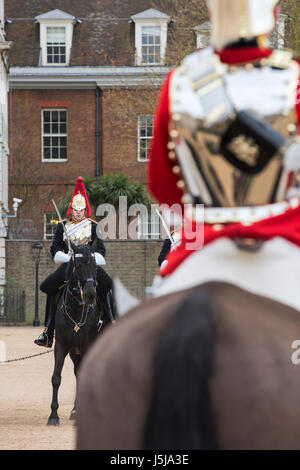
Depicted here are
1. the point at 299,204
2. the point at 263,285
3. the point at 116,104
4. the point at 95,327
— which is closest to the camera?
the point at 263,285

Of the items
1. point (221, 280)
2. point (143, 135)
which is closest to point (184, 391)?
point (221, 280)

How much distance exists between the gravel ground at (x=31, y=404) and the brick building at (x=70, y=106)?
63.4ft

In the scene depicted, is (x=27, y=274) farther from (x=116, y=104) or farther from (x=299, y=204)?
(x=299, y=204)

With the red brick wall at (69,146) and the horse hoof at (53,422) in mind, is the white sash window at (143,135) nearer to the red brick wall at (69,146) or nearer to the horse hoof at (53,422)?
the red brick wall at (69,146)

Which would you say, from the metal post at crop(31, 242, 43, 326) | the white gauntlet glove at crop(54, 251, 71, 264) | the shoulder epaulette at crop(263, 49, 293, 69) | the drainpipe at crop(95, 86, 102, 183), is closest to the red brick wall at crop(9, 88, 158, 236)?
the drainpipe at crop(95, 86, 102, 183)

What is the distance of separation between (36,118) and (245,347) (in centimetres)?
3921

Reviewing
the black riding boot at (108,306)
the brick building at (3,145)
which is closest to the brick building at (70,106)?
the brick building at (3,145)

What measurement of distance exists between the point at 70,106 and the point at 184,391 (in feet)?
129

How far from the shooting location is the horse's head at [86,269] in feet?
37.6

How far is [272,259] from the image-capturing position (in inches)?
130

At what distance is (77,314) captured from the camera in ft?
39.3

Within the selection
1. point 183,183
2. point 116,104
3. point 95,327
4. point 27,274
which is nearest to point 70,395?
point 95,327

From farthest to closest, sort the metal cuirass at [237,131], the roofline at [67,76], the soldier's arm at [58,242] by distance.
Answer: the roofline at [67,76]
the soldier's arm at [58,242]
the metal cuirass at [237,131]

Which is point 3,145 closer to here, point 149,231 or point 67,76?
point 67,76
